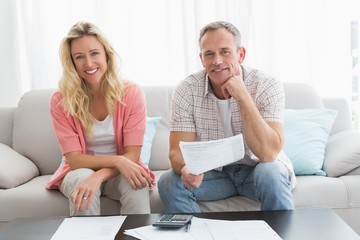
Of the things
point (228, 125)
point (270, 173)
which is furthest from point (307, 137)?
point (270, 173)

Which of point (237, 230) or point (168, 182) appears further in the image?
point (168, 182)

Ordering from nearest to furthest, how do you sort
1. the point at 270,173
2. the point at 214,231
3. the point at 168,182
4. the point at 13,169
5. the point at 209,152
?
the point at 214,231
the point at 209,152
the point at 270,173
the point at 168,182
the point at 13,169

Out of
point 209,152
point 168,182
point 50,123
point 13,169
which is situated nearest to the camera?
point 209,152

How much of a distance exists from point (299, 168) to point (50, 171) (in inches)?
49.1

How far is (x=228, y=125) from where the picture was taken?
1.89m

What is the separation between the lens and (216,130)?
1889 mm

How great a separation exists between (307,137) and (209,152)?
37.2 inches

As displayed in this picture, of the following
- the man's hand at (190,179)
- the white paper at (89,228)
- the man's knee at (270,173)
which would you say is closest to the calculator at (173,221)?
the white paper at (89,228)

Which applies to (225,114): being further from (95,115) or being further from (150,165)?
(150,165)

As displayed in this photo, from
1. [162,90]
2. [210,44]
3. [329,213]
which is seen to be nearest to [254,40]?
[162,90]

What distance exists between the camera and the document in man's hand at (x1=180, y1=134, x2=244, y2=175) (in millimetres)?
1450

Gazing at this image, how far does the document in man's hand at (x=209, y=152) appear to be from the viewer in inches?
57.1

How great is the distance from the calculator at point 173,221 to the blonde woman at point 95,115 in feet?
1.57

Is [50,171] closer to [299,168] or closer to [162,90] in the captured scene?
[162,90]
